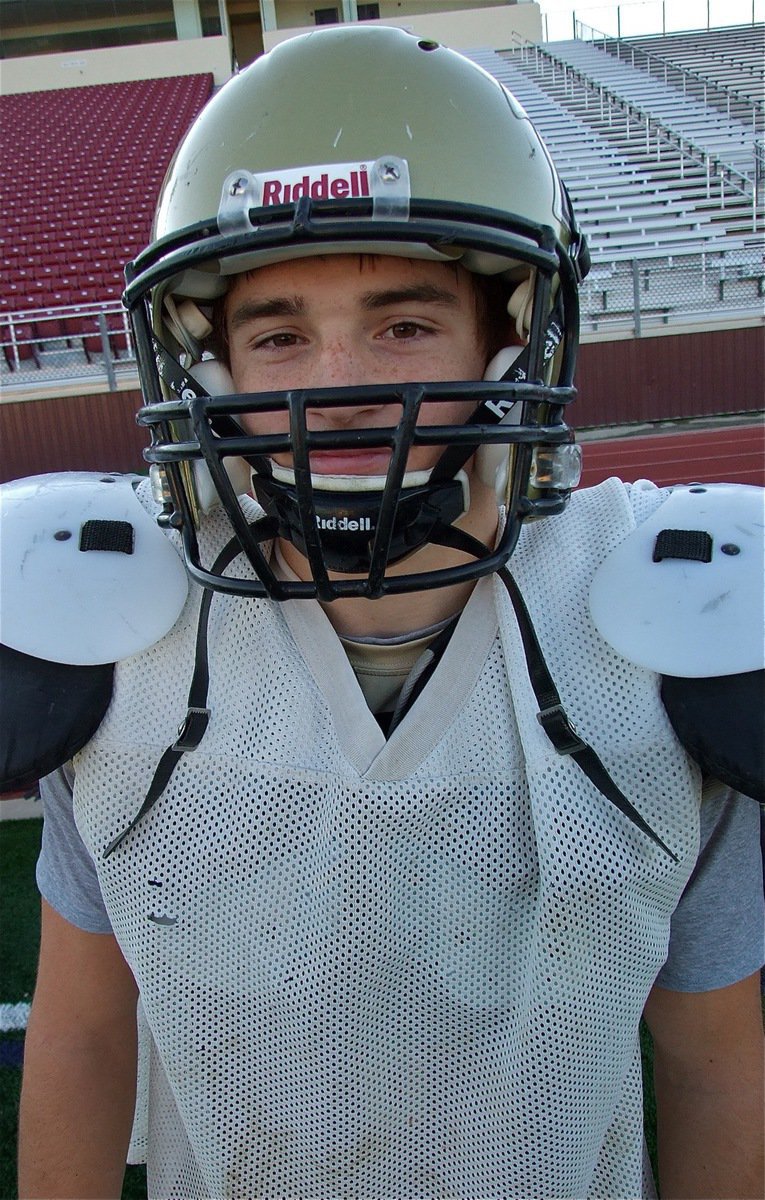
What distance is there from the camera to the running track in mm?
7074

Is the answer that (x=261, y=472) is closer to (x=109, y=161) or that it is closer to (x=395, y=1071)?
(x=395, y=1071)

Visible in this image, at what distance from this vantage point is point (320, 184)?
1.05 meters

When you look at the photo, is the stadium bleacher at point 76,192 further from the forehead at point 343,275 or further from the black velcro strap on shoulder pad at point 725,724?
the black velcro strap on shoulder pad at point 725,724

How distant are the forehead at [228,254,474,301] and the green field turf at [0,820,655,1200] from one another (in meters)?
1.82

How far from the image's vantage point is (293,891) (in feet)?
3.22

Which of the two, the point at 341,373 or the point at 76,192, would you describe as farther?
the point at 76,192

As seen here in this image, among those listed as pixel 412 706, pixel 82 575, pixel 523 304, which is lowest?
pixel 412 706

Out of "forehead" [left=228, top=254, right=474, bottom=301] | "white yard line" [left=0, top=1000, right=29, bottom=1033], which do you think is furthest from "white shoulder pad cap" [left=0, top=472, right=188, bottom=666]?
"white yard line" [left=0, top=1000, right=29, bottom=1033]

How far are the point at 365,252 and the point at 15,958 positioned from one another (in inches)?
92.1

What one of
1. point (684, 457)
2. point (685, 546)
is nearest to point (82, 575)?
point (685, 546)

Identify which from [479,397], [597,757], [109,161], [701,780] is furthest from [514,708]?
[109,161]

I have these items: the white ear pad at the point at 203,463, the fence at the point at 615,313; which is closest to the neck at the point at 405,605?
the white ear pad at the point at 203,463

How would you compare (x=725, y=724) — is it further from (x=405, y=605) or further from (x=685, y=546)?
(x=405, y=605)

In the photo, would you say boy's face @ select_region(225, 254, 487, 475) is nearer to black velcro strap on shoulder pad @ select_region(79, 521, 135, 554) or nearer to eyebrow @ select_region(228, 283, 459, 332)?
eyebrow @ select_region(228, 283, 459, 332)
